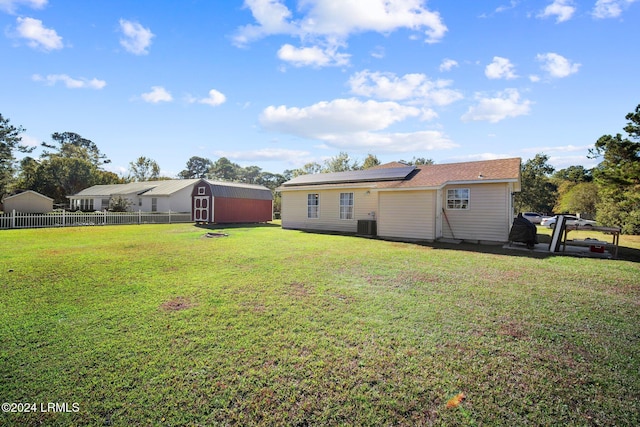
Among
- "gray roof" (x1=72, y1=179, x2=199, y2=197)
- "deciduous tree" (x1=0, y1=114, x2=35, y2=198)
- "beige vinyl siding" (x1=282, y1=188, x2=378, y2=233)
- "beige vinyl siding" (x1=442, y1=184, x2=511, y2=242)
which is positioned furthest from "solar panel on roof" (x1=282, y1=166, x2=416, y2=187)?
"deciduous tree" (x1=0, y1=114, x2=35, y2=198)

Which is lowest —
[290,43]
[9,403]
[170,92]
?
[9,403]

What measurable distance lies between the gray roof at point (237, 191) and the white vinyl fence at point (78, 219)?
4.11 metres

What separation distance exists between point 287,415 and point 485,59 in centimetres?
1236

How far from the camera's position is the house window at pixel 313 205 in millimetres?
17422

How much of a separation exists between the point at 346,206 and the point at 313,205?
234 cm

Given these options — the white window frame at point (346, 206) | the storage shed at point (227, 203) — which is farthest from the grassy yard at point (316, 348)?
the storage shed at point (227, 203)

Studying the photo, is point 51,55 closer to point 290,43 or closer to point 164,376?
point 290,43

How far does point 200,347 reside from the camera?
3197mm

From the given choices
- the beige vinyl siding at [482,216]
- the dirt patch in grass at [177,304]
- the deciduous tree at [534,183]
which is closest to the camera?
the dirt patch in grass at [177,304]

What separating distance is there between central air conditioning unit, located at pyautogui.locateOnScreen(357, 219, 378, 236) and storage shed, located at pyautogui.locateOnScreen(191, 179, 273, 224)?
43.8 ft

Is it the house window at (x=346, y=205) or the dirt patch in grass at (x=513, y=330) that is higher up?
the house window at (x=346, y=205)

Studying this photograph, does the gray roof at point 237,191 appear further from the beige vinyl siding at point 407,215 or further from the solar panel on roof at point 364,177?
the beige vinyl siding at point 407,215

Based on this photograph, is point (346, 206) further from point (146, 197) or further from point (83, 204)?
point (83, 204)

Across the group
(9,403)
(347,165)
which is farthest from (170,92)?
(347,165)
